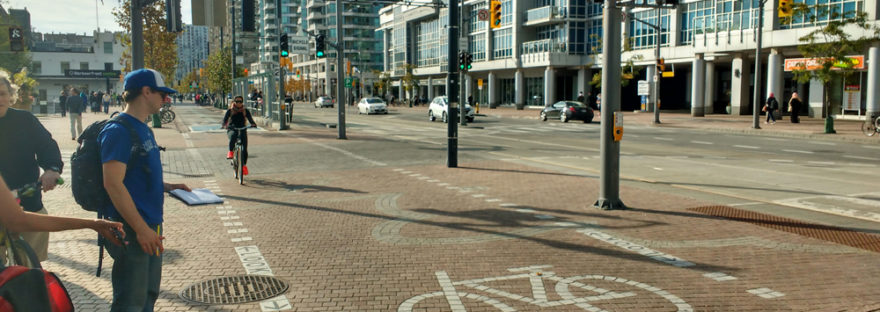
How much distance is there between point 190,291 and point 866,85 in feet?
129

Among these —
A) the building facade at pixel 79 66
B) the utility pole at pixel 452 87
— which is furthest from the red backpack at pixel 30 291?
the building facade at pixel 79 66

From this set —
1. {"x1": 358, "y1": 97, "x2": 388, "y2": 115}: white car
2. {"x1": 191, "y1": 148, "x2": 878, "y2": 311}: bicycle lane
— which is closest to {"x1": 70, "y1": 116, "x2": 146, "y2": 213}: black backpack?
{"x1": 191, "y1": 148, "x2": 878, "y2": 311}: bicycle lane

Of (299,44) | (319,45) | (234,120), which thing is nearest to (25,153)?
(234,120)

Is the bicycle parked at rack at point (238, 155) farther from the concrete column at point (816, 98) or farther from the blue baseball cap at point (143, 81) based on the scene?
the concrete column at point (816, 98)

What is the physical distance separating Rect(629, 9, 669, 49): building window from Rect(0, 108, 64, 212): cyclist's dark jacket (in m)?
49.6

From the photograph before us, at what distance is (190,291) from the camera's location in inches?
217

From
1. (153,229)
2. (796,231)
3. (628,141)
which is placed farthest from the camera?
(628,141)

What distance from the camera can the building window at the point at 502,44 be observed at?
214 feet

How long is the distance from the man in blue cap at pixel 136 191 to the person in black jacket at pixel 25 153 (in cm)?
141

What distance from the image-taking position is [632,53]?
53.7 m

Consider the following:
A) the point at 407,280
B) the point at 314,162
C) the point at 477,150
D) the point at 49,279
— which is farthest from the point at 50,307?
the point at 477,150

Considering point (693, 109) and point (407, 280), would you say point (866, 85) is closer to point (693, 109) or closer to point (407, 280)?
point (693, 109)

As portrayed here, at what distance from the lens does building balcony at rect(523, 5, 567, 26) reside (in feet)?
193

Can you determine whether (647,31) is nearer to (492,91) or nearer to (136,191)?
(492,91)
